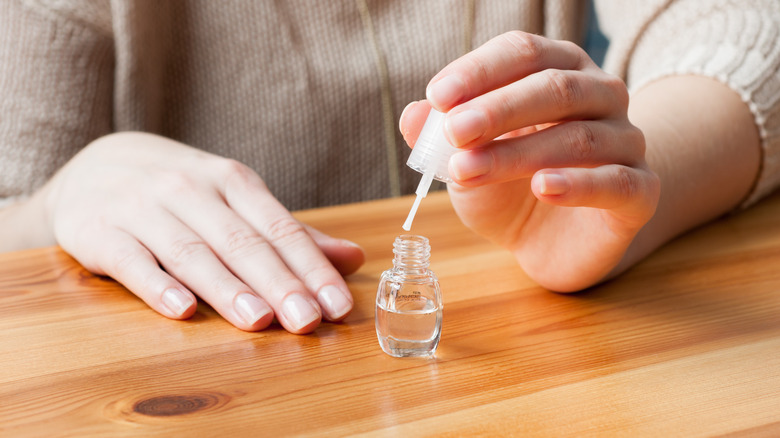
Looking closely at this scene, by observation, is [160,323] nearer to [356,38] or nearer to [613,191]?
[613,191]

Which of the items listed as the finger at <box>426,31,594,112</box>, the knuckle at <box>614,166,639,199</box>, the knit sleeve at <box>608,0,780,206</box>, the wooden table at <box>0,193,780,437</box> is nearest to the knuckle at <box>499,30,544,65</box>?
the finger at <box>426,31,594,112</box>

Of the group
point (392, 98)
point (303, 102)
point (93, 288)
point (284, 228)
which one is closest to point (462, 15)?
point (392, 98)

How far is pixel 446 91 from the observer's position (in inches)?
17.4

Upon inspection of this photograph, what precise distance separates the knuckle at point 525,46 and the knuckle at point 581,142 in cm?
6

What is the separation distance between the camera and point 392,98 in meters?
1.06

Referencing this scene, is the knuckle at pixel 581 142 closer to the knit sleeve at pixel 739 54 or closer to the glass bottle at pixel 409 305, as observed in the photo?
the glass bottle at pixel 409 305

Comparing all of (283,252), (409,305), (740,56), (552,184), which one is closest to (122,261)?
(283,252)

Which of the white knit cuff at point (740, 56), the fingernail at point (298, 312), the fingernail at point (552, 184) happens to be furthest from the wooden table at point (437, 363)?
the white knit cuff at point (740, 56)

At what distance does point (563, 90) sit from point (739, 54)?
1.56 ft

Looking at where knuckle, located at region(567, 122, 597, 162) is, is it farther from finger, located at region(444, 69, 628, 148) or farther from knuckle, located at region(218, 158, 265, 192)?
knuckle, located at region(218, 158, 265, 192)

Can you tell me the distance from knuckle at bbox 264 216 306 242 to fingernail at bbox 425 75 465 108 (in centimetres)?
21

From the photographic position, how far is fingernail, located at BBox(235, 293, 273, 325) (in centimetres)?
51

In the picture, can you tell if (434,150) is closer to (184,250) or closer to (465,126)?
(465,126)

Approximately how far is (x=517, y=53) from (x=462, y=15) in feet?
2.10
